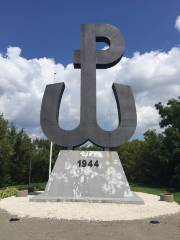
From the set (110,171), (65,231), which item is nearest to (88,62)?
(110,171)

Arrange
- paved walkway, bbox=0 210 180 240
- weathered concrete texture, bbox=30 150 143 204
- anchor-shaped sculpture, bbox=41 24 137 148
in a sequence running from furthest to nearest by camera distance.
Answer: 1. anchor-shaped sculpture, bbox=41 24 137 148
2. weathered concrete texture, bbox=30 150 143 204
3. paved walkway, bbox=0 210 180 240

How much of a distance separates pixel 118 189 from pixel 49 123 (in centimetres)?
524

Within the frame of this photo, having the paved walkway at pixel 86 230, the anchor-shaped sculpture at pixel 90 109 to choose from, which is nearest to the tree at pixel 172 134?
the anchor-shaped sculpture at pixel 90 109

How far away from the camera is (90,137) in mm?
16750

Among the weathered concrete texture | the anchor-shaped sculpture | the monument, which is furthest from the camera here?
the anchor-shaped sculpture

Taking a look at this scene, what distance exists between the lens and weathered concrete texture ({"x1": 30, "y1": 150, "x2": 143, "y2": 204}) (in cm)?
1598

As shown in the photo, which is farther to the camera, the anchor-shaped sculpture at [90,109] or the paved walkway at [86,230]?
the anchor-shaped sculpture at [90,109]

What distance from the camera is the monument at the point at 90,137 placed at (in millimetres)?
16109

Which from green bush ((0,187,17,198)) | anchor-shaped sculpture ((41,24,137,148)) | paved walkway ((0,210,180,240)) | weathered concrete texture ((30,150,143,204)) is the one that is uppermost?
anchor-shaped sculpture ((41,24,137,148))

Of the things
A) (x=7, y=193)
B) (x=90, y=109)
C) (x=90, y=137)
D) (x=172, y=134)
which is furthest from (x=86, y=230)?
(x=172, y=134)

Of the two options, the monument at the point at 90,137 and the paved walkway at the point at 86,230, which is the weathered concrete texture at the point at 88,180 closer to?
the monument at the point at 90,137

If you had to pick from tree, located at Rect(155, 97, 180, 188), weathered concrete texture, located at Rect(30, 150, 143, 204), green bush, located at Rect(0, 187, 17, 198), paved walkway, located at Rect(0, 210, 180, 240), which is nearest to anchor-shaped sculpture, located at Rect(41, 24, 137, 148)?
weathered concrete texture, located at Rect(30, 150, 143, 204)

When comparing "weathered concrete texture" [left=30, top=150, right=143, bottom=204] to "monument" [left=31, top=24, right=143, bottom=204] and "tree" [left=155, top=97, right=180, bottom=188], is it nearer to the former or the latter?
"monument" [left=31, top=24, right=143, bottom=204]

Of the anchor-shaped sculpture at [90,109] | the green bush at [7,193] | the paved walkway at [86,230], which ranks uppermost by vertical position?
the anchor-shaped sculpture at [90,109]
